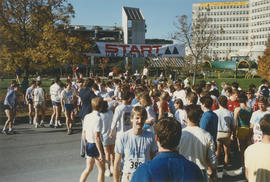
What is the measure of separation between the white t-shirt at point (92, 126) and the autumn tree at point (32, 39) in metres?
9.73

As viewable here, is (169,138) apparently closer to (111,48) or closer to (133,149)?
(133,149)

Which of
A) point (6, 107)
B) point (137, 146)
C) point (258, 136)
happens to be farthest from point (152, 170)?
point (6, 107)

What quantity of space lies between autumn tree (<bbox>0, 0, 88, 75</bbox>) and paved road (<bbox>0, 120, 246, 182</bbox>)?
5139mm

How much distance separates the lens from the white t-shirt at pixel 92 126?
475 centimetres

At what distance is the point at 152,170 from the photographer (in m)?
1.88

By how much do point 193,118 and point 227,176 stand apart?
8.73 feet

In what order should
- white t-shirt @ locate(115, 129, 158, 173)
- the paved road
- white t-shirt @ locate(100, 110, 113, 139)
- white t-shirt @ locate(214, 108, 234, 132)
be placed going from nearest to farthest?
white t-shirt @ locate(115, 129, 158, 173) < white t-shirt @ locate(100, 110, 113, 139) < the paved road < white t-shirt @ locate(214, 108, 234, 132)

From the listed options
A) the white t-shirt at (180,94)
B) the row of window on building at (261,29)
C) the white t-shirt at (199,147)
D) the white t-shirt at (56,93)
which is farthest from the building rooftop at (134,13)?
the row of window on building at (261,29)

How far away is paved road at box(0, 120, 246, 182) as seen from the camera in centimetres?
564

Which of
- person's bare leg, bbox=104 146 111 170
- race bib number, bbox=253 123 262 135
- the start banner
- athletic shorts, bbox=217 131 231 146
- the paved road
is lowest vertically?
the paved road

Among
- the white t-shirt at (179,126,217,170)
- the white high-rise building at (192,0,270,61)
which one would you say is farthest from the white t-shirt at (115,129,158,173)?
the white high-rise building at (192,0,270,61)

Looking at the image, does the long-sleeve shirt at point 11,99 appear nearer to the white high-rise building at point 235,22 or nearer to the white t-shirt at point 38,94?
the white t-shirt at point 38,94

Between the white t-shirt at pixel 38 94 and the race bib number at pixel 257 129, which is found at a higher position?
the white t-shirt at pixel 38 94

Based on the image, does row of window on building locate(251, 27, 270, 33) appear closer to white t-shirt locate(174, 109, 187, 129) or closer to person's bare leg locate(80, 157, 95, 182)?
white t-shirt locate(174, 109, 187, 129)
